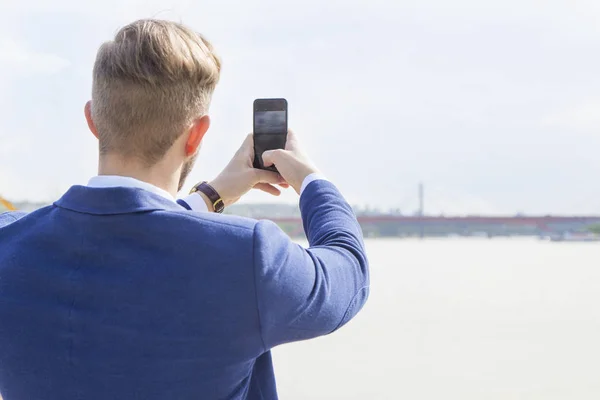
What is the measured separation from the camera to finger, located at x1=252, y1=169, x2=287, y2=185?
107 centimetres

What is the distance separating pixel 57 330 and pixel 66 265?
7 centimetres

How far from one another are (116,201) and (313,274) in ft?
0.73

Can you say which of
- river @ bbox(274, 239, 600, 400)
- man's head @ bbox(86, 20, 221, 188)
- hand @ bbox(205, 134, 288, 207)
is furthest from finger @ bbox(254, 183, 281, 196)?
river @ bbox(274, 239, 600, 400)

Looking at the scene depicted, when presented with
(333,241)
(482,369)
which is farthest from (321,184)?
(482,369)

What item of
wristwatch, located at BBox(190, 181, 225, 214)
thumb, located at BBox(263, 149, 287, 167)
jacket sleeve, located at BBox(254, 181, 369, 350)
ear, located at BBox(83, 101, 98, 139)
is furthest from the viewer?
wristwatch, located at BBox(190, 181, 225, 214)

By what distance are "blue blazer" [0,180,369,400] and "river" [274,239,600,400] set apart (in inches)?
129

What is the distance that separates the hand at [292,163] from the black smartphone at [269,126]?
0.12 feet

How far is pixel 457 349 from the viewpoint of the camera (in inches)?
221

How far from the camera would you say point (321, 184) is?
36.9 inches

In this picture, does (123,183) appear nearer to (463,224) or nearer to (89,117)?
(89,117)

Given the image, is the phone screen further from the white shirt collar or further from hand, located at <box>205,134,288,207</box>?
the white shirt collar

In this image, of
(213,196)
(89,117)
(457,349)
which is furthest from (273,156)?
(457,349)

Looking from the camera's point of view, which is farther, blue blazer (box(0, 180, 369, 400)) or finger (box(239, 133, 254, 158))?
finger (box(239, 133, 254, 158))

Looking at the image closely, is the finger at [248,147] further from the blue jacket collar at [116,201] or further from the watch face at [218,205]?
the blue jacket collar at [116,201]
